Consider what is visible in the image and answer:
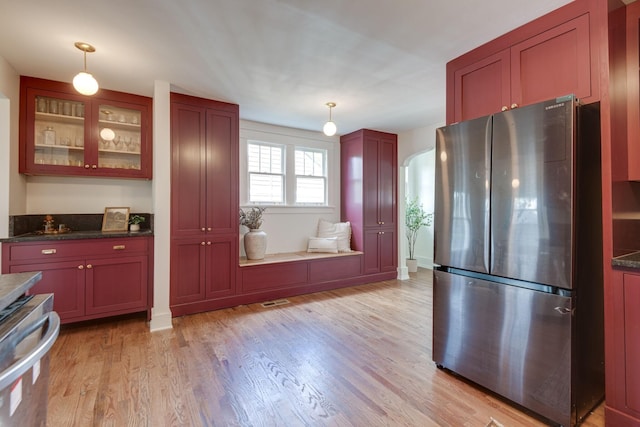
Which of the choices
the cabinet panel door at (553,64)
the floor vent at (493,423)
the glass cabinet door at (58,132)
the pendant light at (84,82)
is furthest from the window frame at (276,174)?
the floor vent at (493,423)

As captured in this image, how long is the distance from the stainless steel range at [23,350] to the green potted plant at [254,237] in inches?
117

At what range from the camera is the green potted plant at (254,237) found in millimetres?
4113

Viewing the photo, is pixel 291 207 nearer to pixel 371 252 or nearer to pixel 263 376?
pixel 371 252

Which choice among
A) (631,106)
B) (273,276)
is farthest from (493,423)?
(273,276)

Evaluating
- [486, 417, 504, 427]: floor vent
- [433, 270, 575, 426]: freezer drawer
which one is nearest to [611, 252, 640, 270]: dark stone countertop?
[433, 270, 575, 426]: freezer drawer

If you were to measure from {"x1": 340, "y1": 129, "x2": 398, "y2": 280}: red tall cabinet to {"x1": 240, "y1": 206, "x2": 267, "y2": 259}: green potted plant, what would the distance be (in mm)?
1657

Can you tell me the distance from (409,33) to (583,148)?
141 cm

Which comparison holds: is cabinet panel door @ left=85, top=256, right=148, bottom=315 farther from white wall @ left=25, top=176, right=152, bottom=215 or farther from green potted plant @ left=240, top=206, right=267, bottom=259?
green potted plant @ left=240, top=206, right=267, bottom=259

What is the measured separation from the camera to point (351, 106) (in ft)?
12.5

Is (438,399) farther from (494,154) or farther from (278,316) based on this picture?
(278,316)

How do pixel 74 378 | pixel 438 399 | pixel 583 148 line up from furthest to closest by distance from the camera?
pixel 74 378 < pixel 438 399 < pixel 583 148

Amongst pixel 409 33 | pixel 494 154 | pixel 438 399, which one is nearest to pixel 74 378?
pixel 438 399

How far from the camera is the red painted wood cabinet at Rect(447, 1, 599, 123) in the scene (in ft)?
5.81

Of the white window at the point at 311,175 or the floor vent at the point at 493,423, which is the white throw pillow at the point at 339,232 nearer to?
the white window at the point at 311,175
